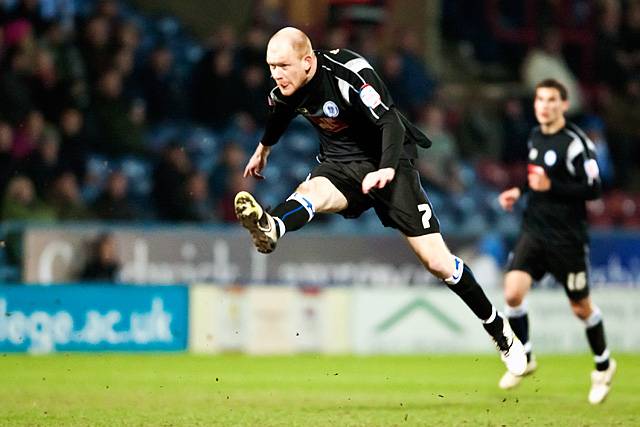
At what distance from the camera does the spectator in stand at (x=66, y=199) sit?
527 inches

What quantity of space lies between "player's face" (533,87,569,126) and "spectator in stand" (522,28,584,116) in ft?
26.3

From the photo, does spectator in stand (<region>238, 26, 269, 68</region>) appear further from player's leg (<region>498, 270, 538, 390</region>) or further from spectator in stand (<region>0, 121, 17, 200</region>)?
player's leg (<region>498, 270, 538, 390</region>)

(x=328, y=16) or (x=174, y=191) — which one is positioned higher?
(x=328, y=16)

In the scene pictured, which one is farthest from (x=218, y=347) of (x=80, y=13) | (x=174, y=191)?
(x=80, y=13)

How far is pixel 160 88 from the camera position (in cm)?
1485

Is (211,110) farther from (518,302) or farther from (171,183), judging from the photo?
(518,302)

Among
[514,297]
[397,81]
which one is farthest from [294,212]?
[397,81]

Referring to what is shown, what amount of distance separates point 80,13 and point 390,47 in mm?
4530

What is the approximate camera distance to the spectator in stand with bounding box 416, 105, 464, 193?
1602cm

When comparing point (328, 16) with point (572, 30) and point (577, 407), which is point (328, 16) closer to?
point (572, 30)

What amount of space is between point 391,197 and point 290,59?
42.6 inches

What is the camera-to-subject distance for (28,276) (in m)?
13.2

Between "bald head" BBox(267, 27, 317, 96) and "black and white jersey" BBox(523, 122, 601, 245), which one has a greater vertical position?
"bald head" BBox(267, 27, 317, 96)

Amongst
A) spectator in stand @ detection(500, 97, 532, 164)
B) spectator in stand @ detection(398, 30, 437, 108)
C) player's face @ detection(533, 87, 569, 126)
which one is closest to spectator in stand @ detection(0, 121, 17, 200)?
spectator in stand @ detection(398, 30, 437, 108)
